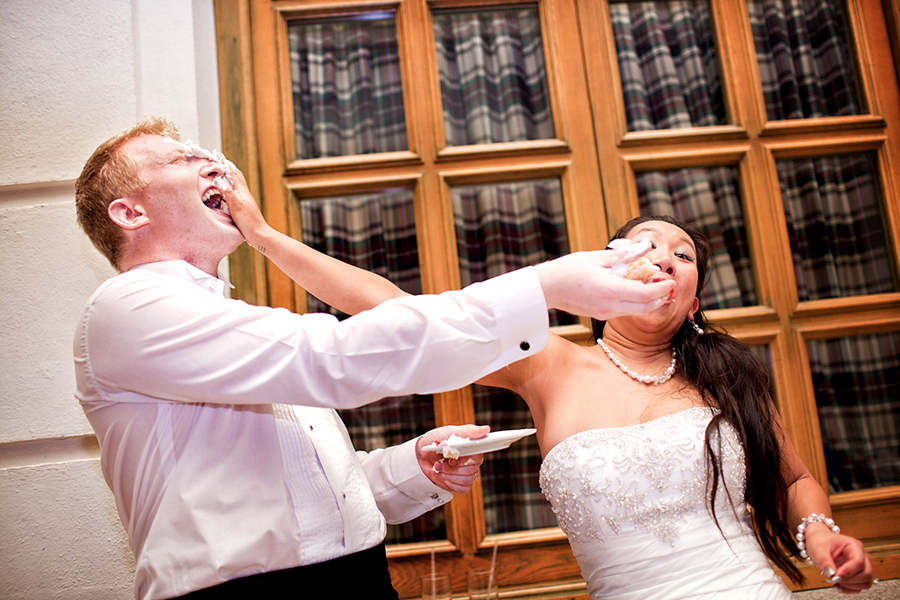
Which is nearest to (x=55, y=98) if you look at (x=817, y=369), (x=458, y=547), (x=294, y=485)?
(x=294, y=485)

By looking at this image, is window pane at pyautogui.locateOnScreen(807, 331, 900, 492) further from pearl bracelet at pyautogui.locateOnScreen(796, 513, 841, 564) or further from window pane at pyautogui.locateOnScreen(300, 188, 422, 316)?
window pane at pyautogui.locateOnScreen(300, 188, 422, 316)

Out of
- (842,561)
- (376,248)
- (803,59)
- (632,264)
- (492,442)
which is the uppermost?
(803,59)

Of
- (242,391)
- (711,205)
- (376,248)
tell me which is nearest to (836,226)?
(711,205)

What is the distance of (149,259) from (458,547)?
1356 millimetres

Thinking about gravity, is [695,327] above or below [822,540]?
above

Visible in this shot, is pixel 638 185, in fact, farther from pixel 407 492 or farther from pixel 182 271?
pixel 182 271

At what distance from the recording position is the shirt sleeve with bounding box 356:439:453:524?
1.54 meters

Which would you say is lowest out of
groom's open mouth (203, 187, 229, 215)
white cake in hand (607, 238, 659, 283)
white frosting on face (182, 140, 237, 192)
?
white cake in hand (607, 238, 659, 283)

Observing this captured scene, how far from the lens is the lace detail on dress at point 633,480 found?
61.4 inches

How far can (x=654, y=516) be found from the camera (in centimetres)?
156

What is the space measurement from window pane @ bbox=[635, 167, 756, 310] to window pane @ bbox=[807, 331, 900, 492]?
40cm

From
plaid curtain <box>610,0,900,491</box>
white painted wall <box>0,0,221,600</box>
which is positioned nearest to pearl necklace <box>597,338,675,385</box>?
plaid curtain <box>610,0,900,491</box>

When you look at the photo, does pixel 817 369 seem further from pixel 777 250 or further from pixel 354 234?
pixel 354 234

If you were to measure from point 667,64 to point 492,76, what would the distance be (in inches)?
26.9
